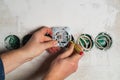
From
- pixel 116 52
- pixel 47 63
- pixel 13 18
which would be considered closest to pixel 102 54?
pixel 116 52

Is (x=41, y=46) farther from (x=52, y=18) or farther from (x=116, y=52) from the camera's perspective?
(x=116, y=52)

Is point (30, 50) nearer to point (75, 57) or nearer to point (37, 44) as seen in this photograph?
point (37, 44)

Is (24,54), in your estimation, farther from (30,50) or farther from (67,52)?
(67,52)

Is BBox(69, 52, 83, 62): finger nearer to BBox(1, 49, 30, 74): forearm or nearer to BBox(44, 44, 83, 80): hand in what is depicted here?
BBox(44, 44, 83, 80): hand

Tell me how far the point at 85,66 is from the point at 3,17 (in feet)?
0.96

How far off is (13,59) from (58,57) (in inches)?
5.1

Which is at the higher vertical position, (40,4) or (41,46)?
(40,4)

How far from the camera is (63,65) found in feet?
2.17

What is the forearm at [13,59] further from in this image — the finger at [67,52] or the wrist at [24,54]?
the finger at [67,52]

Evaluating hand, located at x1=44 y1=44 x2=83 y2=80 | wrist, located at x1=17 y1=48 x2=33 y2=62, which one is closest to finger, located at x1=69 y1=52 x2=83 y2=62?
hand, located at x1=44 y1=44 x2=83 y2=80

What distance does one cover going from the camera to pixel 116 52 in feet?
2.46

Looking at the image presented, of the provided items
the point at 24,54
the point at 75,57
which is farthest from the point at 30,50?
the point at 75,57

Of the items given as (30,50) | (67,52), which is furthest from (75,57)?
(30,50)

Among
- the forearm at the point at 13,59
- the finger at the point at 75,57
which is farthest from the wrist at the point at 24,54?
the finger at the point at 75,57
